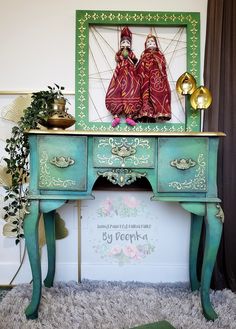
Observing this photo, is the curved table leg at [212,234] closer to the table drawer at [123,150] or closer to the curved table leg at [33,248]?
the table drawer at [123,150]

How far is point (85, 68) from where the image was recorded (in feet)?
5.61

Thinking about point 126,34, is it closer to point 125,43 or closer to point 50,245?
point 125,43

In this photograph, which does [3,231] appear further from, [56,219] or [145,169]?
[145,169]

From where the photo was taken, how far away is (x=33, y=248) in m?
1.29

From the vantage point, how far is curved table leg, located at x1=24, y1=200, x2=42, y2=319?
1.28 metres

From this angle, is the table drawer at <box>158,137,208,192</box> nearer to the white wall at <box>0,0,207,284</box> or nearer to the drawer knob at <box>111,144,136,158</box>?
the drawer knob at <box>111,144,136,158</box>

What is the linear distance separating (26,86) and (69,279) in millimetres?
1250

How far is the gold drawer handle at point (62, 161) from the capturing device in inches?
49.9

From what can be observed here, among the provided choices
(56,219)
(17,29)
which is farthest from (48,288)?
(17,29)

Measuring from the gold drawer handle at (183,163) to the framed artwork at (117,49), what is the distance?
47 centimetres

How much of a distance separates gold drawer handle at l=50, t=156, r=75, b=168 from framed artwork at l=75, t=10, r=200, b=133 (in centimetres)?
48

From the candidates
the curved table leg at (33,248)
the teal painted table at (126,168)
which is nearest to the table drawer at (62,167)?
the teal painted table at (126,168)

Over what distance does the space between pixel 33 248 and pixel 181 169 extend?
2.55 ft

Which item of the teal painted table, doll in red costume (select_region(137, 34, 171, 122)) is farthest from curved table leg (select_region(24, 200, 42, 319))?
doll in red costume (select_region(137, 34, 171, 122))
